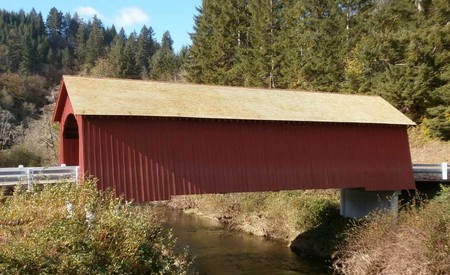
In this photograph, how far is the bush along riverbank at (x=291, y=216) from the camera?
19.7 m

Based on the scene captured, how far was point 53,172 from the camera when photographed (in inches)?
523

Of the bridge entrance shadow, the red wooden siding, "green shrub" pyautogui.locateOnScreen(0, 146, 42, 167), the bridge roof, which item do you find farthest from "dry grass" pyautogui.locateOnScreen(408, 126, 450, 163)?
"green shrub" pyautogui.locateOnScreen(0, 146, 42, 167)

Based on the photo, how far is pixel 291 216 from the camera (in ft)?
72.5

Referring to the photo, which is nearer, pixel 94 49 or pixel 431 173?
pixel 431 173

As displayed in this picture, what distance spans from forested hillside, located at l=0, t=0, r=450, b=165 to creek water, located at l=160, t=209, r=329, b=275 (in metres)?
12.5

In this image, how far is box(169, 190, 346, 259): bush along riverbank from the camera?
Result: 1970 cm

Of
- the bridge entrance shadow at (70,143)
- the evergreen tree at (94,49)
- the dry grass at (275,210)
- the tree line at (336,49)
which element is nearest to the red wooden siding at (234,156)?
the dry grass at (275,210)

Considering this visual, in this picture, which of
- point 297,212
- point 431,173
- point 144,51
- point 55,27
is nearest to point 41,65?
point 144,51

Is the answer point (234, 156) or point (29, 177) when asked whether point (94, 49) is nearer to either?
point (234, 156)

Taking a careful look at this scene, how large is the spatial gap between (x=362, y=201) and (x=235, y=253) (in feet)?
19.5

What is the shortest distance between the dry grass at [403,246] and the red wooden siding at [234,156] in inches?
98.1

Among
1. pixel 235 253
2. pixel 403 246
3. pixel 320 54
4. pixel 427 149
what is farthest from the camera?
pixel 320 54

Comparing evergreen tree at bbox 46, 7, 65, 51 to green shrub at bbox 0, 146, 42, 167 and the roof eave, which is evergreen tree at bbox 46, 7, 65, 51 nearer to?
green shrub at bbox 0, 146, 42, 167

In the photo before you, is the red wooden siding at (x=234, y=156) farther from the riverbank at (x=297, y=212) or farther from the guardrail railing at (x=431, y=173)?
the riverbank at (x=297, y=212)
